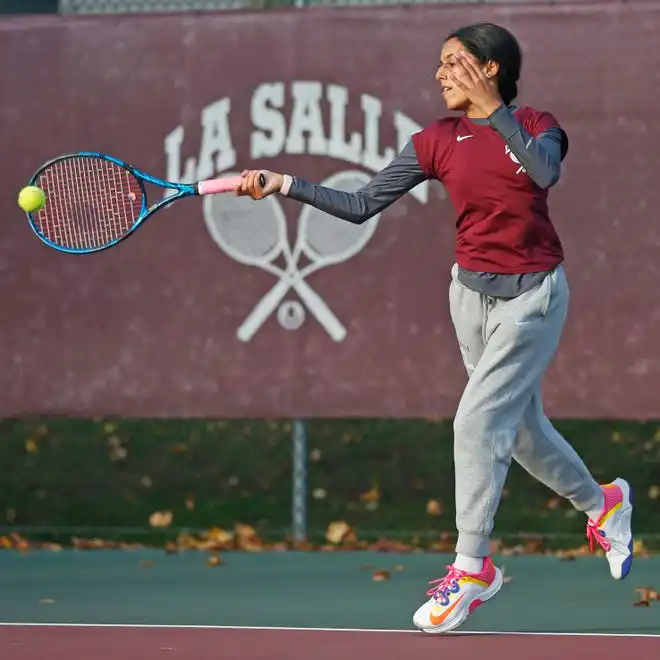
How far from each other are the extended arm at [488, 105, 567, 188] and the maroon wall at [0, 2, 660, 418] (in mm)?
2552

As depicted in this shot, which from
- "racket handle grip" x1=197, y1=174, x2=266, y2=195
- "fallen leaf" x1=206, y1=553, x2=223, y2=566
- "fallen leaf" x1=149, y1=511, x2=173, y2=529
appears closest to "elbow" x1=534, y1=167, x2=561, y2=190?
"racket handle grip" x1=197, y1=174, x2=266, y2=195

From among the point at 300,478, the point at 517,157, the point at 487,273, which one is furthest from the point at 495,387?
the point at 300,478

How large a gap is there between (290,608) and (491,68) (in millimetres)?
2000

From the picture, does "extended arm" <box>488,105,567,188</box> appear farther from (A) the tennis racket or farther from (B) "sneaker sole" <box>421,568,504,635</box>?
(A) the tennis racket

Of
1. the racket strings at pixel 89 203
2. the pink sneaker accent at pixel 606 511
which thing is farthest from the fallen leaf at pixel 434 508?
the pink sneaker accent at pixel 606 511

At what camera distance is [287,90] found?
809cm

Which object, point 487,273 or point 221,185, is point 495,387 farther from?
point 221,185

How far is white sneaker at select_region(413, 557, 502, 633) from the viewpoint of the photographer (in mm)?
5637

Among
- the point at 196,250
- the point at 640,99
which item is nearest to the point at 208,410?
the point at 196,250

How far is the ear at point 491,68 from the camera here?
5.64 m

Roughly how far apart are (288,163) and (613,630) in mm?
2921

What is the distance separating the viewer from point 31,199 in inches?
248

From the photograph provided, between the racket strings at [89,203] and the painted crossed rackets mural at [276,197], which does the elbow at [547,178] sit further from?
the painted crossed rackets mural at [276,197]

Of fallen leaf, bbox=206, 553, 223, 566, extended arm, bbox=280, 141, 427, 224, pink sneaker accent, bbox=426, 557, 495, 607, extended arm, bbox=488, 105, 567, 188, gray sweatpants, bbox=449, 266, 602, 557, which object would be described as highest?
extended arm, bbox=488, 105, 567, 188
